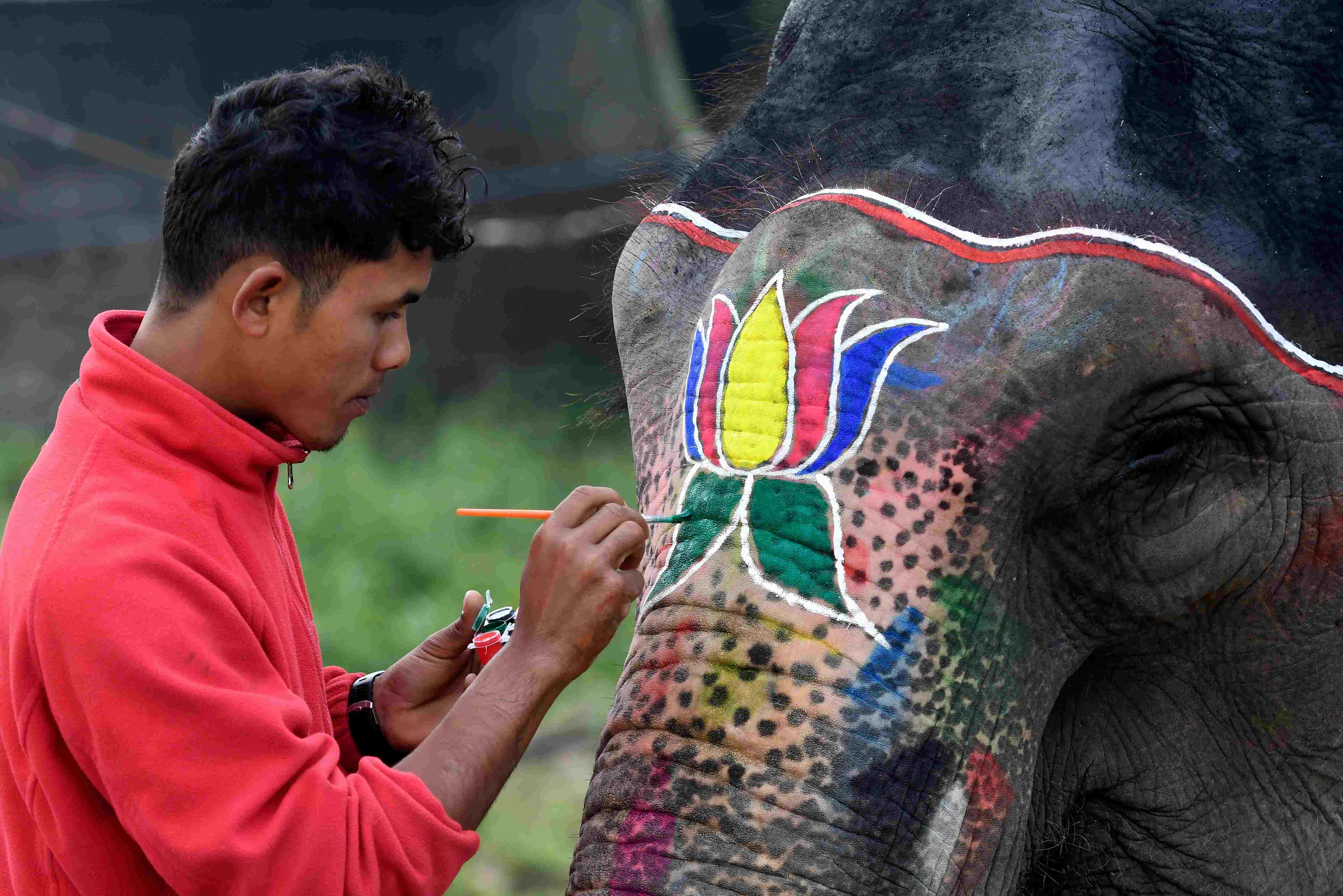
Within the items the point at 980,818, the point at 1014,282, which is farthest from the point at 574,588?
the point at 1014,282

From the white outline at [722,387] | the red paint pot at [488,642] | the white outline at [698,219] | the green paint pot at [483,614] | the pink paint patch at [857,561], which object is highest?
the white outline at [698,219]

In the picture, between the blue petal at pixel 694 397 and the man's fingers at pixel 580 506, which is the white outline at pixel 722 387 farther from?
the man's fingers at pixel 580 506

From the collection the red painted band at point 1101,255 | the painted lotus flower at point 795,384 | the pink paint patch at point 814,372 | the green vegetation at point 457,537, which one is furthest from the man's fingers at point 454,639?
the green vegetation at point 457,537

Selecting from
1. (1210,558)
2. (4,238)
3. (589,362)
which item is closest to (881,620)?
(1210,558)

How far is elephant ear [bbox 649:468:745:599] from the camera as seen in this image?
1.69m

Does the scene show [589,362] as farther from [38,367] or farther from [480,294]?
[38,367]

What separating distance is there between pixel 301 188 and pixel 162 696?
54 cm

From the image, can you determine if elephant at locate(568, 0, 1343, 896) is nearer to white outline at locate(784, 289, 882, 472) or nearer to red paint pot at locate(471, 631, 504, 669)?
white outline at locate(784, 289, 882, 472)

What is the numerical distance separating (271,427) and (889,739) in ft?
2.51

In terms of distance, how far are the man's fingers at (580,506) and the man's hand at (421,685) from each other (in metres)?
0.41

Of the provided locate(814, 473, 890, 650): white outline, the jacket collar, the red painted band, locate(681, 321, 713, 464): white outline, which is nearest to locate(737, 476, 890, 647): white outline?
locate(814, 473, 890, 650): white outline

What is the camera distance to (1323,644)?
1.82 meters

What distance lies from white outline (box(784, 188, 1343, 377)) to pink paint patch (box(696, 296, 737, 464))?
9.0 inches

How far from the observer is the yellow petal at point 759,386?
5.61 feet
